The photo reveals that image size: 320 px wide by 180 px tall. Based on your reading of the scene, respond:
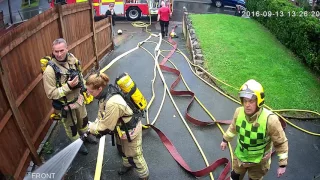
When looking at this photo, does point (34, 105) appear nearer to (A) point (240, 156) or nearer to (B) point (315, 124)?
(A) point (240, 156)

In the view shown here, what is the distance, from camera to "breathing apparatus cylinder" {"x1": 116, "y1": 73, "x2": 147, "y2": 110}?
377 centimetres

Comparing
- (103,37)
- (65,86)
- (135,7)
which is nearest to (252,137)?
(65,86)

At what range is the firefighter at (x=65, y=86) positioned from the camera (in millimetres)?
4297

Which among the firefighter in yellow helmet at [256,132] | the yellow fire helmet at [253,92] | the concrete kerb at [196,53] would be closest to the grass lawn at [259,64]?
the concrete kerb at [196,53]

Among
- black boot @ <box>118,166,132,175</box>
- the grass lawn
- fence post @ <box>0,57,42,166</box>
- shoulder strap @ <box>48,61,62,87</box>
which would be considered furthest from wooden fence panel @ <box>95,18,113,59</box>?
black boot @ <box>118,166,132,175</box>

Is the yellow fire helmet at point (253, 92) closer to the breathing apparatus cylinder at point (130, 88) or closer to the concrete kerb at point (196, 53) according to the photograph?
the breathing apparatus cylinder at point (130, 88)

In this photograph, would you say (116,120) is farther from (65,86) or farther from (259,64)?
(259,64)

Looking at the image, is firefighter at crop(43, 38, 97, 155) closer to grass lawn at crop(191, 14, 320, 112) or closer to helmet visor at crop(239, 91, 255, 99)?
helmet visor at crop(239, 91, 255, 99)

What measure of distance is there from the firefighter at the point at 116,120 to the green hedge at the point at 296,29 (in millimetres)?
6921

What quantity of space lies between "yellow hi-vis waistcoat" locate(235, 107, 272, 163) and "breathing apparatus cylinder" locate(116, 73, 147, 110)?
4.33 ft

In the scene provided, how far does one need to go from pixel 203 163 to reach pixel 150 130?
140 centimetres

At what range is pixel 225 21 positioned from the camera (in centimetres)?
1548

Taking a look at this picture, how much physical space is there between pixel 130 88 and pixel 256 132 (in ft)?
5.52

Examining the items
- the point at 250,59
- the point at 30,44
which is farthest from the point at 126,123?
the point at 250,59
